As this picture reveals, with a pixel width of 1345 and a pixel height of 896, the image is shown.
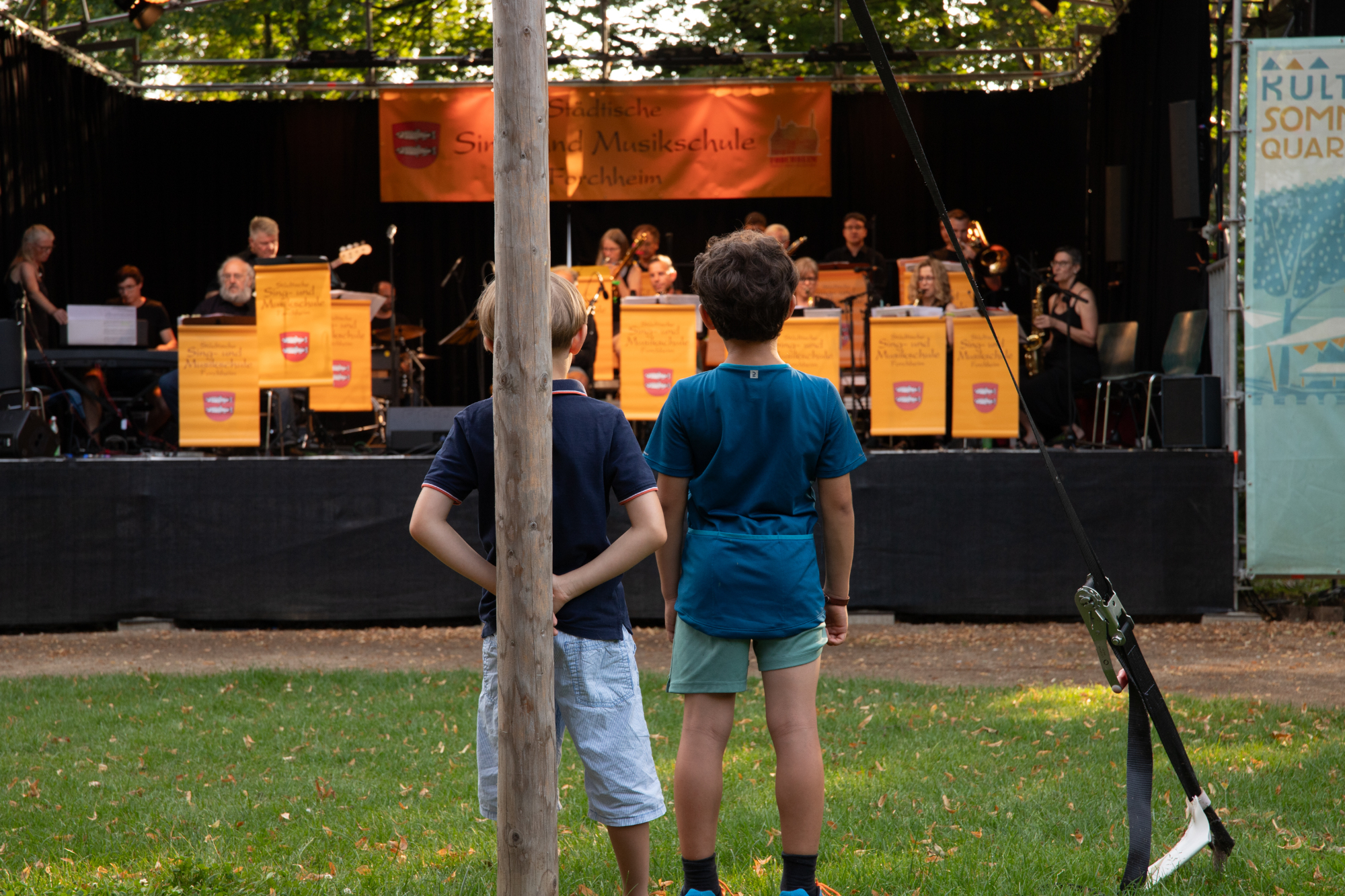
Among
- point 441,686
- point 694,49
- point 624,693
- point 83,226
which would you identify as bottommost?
point 441,686

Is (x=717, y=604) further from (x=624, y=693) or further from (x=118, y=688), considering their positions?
(x=118, y=688)

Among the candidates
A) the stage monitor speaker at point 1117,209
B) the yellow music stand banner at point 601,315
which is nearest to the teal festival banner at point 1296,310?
the stage monitor speaker at point 1117,209

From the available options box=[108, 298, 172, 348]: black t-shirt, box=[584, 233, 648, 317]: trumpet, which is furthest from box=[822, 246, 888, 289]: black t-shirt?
box=[108, 298, 172, 348]: black t-shirt

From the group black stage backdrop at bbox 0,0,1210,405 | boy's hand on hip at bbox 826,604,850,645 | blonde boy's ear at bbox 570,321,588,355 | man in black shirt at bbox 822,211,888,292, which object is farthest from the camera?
black stage backdrop at bbox 0,0,1210,405

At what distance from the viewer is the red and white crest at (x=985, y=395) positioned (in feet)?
27.5

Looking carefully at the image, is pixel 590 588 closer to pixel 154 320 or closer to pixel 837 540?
pixel 837 540

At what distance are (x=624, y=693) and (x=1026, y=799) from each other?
1865 mm

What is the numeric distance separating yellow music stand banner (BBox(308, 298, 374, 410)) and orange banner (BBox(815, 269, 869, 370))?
434 centimetres

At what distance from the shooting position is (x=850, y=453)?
276cm

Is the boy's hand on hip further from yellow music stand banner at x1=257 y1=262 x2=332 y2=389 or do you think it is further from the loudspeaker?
the loudspeaker

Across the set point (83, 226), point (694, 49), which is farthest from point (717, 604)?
point (83, 226)

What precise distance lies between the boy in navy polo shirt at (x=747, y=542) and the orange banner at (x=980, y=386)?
585 cm

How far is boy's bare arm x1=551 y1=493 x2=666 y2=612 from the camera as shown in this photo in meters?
2.40

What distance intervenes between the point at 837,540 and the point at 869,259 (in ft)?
32.1
